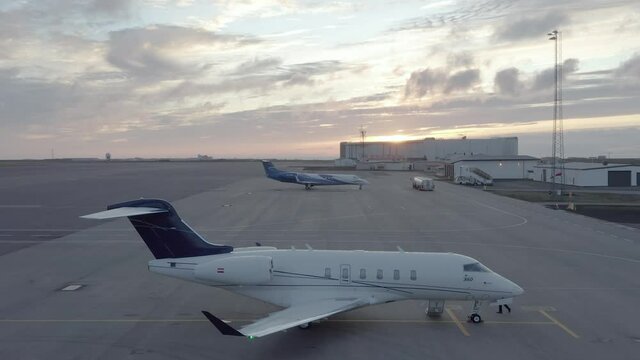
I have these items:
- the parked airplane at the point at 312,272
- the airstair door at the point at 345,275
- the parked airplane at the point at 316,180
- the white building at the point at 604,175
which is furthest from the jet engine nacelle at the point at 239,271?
the white building at the point at 604,175

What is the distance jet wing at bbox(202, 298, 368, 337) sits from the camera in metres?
13.9

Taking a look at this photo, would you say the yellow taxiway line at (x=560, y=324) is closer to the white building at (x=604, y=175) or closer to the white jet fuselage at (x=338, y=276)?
the white jet fuselage at (x=338, y=276)

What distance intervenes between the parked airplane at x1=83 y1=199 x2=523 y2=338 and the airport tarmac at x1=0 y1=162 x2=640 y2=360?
1058 millimetres

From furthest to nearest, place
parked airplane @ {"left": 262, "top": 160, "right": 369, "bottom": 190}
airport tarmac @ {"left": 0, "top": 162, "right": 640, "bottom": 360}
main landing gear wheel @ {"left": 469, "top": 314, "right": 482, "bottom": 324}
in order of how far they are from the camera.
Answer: parked airplane @ {"left": 262, "top": 160, "right": 369, "bottom": 190} → main landing gear wheel @ {"left": 469, "top": 314, "right": 482, "bottom": 324} → airport tarmac @ {"left": 0, "top": 162, "right": 640, "bottom": 360}

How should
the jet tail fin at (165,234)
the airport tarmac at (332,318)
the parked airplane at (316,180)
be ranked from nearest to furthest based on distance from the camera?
the airport tarmac at (332,318) < the jet tail fin at (165,234) < the parked airplane at (316,180)

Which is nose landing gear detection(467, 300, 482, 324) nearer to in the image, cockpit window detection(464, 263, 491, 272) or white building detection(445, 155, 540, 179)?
cockpit window detection(464, 263, 491, 272)

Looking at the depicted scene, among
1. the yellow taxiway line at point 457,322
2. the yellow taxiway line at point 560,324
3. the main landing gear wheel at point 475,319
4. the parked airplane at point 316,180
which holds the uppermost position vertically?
the parked airplane at point 316,180

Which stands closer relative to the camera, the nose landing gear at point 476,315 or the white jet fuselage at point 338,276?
the white jet fuselage at point 338,276

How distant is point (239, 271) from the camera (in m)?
17.1

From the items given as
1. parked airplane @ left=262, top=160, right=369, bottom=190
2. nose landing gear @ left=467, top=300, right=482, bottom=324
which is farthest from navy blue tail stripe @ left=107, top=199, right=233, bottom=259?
parked airplane @ left=262, top=160, right=369, bottom=190

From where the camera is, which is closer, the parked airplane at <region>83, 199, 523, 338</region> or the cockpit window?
the parked airplane at <region>83, 199, 523, 338</region>

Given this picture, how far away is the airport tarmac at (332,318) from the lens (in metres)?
15.7

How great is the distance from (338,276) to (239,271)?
343 cm

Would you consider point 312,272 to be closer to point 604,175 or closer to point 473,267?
point 473,267
